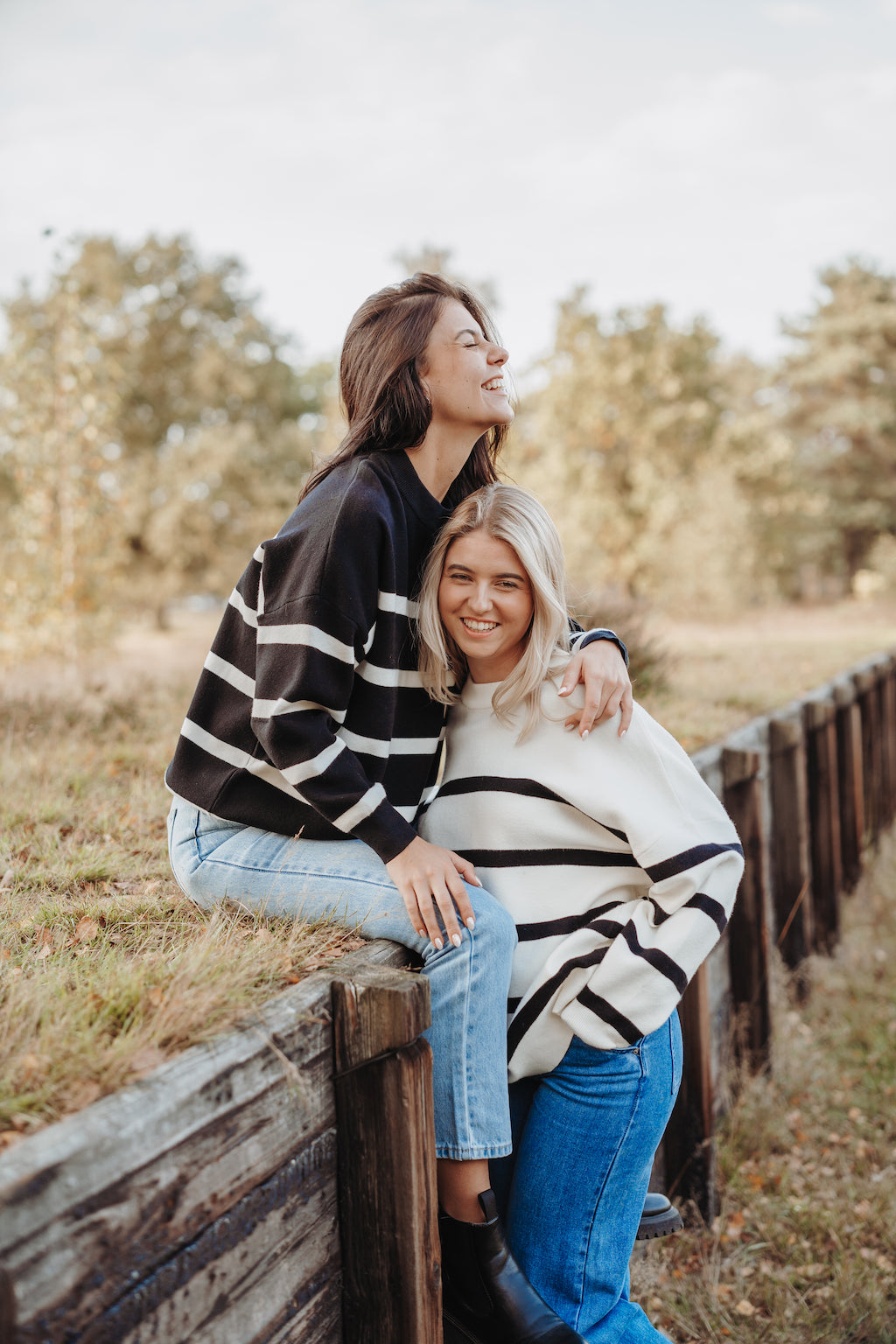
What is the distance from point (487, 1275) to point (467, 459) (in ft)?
6.75

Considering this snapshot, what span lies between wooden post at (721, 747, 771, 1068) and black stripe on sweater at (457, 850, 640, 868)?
2.08 metres

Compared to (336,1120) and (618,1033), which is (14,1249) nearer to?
(336,1120)

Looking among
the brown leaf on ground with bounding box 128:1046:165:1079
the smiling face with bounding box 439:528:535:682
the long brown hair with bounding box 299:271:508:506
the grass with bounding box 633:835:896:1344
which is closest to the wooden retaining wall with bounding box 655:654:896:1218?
the grass with bounding box 633:835:896:1344

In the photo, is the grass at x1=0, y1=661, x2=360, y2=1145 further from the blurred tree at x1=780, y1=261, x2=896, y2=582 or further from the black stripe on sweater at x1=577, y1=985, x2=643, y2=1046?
the blurred tree at x1=780, y1=261, x2=896, y2=582

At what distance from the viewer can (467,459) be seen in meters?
2.84

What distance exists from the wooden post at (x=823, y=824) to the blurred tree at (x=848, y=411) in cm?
2592

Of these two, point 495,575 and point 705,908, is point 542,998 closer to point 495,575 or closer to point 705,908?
point 705,908

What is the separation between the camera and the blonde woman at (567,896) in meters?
2.17

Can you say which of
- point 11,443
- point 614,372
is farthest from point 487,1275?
point 614,372

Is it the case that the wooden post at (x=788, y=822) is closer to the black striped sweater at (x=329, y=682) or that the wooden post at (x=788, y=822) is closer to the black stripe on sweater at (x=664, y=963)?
the black striped sweater at (x=329, y=682)

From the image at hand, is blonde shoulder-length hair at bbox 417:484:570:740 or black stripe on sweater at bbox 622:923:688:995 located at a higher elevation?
blonde shoulder-length hair at bbox 417:484:570:740

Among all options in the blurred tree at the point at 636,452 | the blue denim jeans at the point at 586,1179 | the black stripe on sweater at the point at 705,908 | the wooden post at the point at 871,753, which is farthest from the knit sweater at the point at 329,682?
the blurred tree at the point at 636,452

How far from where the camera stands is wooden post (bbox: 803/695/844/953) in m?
6.05

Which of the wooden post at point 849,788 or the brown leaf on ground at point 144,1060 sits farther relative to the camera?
the wooden post at point 849,788
